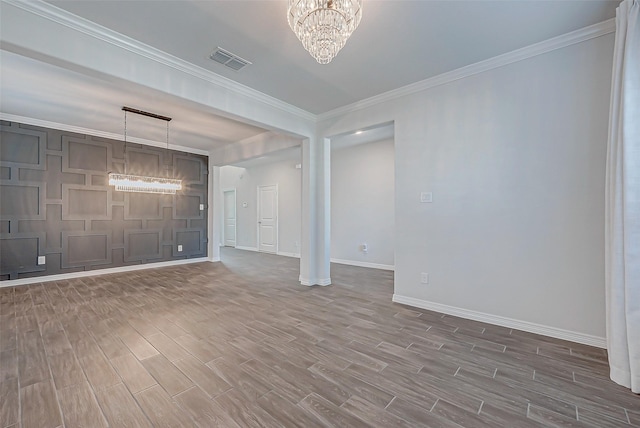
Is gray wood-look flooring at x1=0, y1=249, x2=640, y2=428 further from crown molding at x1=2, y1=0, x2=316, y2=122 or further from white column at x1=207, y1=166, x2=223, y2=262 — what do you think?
white column at x1=207, y1=166, x2=223, y2=262

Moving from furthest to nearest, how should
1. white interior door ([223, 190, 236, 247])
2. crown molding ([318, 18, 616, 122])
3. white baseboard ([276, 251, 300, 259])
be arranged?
white interior door ([223, 190, 236, 247])
white baseboard ([276, 251, 300, 259])
crown molding ([318, 18, 616, 122])

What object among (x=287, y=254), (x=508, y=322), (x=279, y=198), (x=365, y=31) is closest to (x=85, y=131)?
→ (x=279, y=198)

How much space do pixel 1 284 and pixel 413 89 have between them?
6.87 m

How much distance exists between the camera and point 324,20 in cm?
175

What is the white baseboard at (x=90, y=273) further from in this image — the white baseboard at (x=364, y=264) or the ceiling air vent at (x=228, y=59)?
the ceiling air vent at (x=228, y=59)

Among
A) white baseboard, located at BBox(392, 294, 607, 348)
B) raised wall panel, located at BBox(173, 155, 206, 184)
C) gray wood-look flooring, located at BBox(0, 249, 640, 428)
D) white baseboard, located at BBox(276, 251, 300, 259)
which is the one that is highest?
raised wall panel, located at BBox(173, 155, 206, 184)

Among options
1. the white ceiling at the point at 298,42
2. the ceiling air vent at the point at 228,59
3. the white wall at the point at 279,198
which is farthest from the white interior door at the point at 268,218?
the ceiling air vent at the point at 228,59

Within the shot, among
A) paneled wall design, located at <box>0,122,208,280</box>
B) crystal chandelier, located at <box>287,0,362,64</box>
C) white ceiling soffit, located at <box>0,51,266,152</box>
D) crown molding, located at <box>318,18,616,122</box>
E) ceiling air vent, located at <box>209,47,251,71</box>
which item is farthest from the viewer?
paneled wall design, located at <box>0,122,208,280</box>

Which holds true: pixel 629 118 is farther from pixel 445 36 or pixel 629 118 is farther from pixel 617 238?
pixel 445 36

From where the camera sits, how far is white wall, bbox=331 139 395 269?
5684 millimetres

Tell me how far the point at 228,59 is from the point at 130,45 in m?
0.85

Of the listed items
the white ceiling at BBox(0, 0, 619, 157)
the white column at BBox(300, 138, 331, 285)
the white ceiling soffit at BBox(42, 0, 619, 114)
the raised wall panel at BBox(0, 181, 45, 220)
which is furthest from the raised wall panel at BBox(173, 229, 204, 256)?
the white ceiling soffit at BBox(42, 0, 619, 114)

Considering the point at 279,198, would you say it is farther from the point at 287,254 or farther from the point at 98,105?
the point at 98,105

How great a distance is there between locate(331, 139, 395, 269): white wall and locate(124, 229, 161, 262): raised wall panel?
13.4ft
